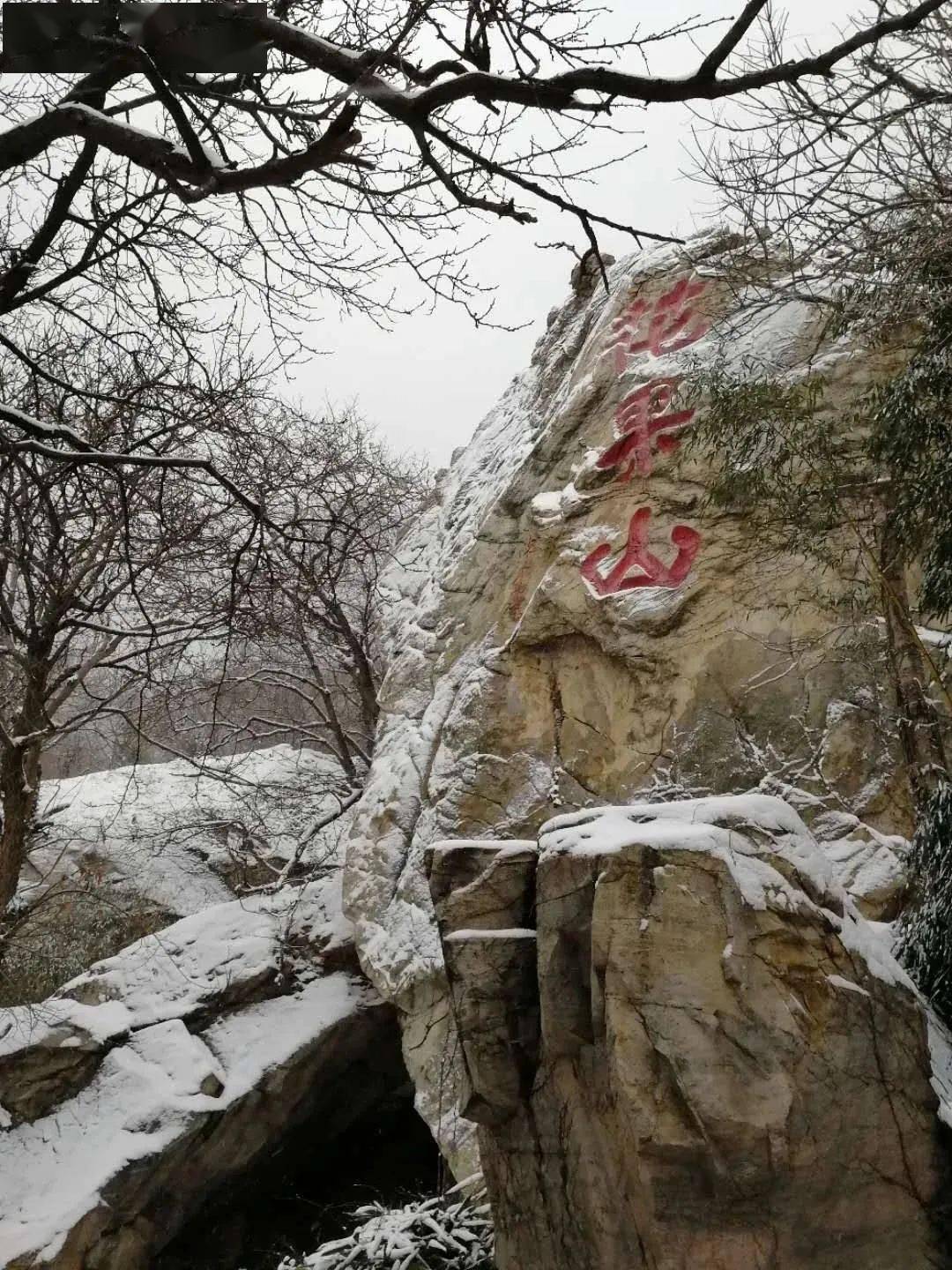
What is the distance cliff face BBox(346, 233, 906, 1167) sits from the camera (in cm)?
577

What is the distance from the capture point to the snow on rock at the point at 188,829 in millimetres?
11016

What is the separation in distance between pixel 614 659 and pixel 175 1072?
3.89m

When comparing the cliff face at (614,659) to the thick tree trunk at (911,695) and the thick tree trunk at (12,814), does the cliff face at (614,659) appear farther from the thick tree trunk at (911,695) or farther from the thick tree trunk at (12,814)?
the thick tree trunk at (12,814)

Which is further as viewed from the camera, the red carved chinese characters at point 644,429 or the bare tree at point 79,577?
the red carved chinese characters at point 644,429

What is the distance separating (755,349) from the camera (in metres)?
6.75

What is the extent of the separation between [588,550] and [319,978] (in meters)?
3.69

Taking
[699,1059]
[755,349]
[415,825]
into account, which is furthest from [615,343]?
[699,1059]

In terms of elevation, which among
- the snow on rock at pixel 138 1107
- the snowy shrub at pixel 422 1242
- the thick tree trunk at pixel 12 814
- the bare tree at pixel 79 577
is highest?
the bare tree at pixel 79 577

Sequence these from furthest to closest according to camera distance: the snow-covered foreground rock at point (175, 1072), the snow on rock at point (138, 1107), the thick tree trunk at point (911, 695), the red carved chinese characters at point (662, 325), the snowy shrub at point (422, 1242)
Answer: the red carved chinese characters at point (662, 325)
the snow-covered foreground rock at point (175, 1072)
the snow on rock at point (138, 1107)
the snowy shrub at point (422, 1242)
the thick tree trunk at point (911, 695)

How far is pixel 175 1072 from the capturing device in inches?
277

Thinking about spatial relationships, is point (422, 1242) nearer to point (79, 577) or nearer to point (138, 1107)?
point (138, 1107)

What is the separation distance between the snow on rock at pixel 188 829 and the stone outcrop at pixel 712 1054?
6.05m

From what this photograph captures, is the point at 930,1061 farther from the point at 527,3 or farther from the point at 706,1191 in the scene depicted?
the point at 527,3

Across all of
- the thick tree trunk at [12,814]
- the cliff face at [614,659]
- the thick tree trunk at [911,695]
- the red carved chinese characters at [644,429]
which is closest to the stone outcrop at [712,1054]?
the thick tree trunk at [911,695]
